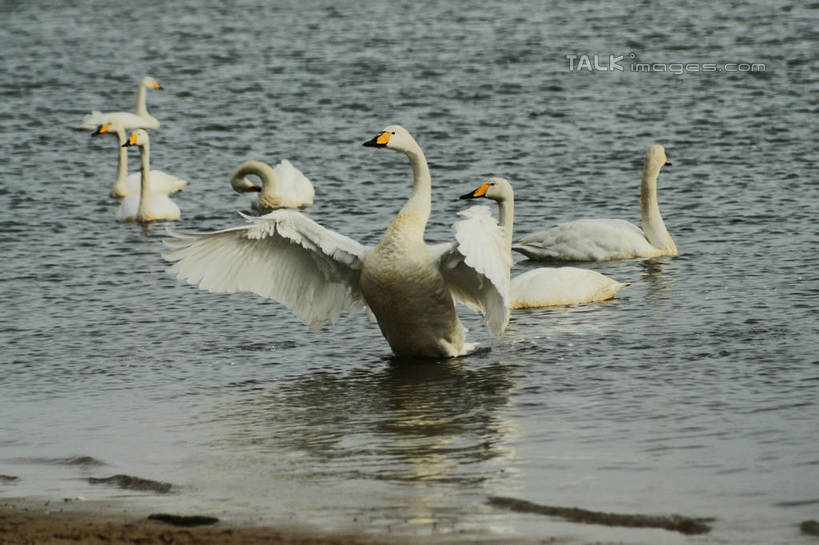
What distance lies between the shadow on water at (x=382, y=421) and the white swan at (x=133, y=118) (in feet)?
44.4

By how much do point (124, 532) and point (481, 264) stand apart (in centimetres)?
341

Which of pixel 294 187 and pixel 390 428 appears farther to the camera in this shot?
pixel 294 187

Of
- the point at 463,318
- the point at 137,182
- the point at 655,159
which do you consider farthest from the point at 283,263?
the point at 137,182

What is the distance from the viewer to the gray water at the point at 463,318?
727cm

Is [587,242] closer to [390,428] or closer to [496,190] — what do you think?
[496,190]

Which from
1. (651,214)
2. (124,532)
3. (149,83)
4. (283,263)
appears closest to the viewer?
(124,532)

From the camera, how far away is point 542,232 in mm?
14430

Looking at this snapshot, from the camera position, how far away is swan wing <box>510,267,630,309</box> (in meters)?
12.1

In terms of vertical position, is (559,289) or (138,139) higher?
(138,139)

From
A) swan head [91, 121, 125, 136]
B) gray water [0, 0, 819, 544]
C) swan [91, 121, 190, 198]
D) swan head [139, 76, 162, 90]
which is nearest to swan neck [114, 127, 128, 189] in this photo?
swan [91, 121, 190, 198]

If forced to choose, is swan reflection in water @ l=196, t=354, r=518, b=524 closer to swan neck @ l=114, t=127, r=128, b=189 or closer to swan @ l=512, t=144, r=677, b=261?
swan @ l=512, t=144, r=677, b=261

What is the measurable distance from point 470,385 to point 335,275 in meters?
1.57

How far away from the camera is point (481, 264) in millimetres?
9055

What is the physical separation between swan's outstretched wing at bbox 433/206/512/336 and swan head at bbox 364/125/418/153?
33.1 inches
